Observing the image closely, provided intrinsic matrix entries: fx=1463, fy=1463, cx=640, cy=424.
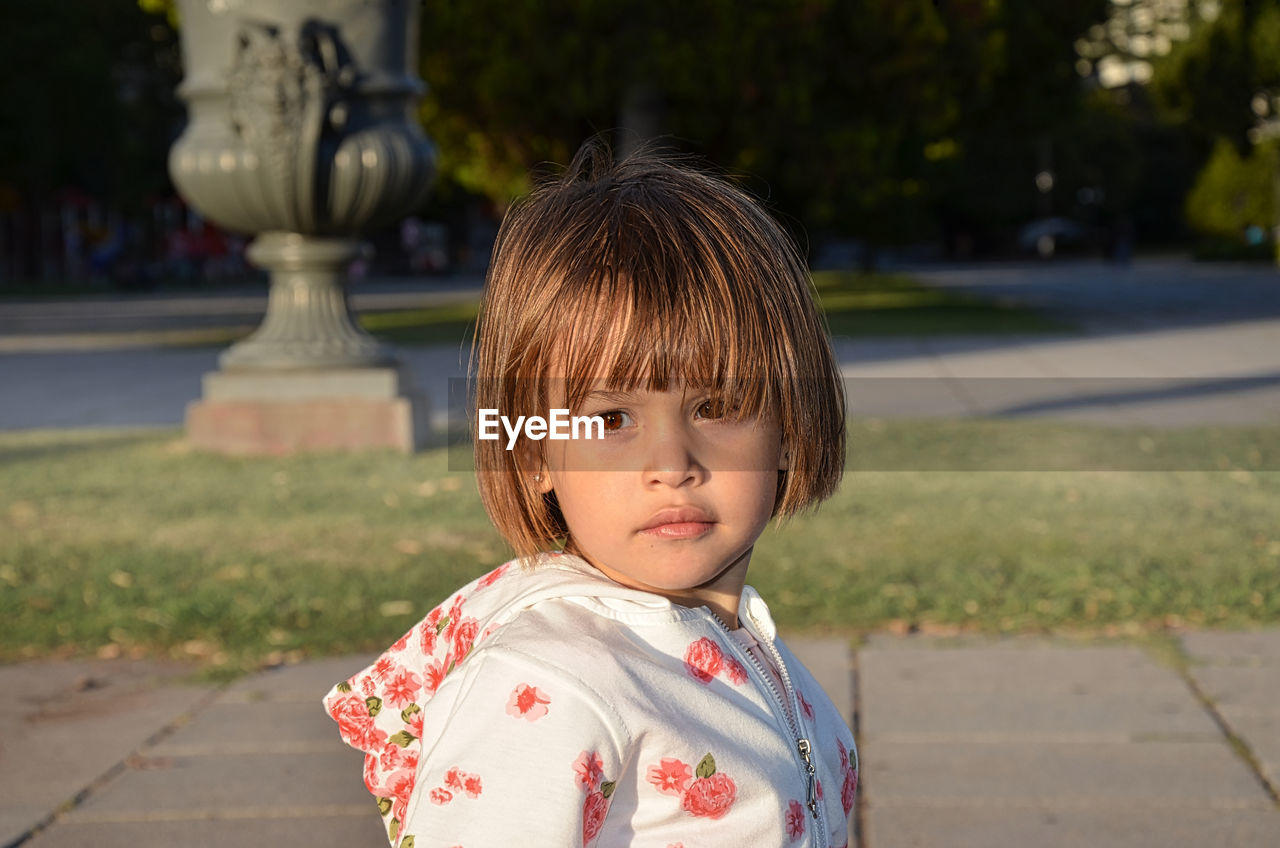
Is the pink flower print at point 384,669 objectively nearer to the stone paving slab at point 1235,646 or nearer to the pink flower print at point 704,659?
the pink flower print at point 704,659

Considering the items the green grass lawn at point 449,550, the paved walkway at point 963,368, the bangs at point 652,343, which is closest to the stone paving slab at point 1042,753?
the green grass lawn at point 449,550

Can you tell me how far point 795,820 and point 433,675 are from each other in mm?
432

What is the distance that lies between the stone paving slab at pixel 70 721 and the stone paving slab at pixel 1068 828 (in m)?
1.72

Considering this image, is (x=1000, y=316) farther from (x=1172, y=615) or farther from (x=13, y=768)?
(x=13, y=768)

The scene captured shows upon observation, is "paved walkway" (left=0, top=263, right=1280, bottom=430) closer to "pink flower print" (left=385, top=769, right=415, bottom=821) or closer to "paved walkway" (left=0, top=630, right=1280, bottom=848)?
"paved walkway" (left=0, top=630, right=1280, bottom=848)

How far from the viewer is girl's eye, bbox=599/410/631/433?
1.43 m

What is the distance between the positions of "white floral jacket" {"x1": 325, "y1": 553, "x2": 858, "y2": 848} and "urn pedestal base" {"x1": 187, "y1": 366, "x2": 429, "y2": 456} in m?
5.97

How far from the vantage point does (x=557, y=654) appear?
4.36 feet

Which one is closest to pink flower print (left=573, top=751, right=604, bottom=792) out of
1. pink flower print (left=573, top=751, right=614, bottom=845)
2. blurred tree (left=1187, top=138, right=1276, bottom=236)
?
pink flower print (left=573, top=751, right=614, bottom=845)

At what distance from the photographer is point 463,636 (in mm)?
1550

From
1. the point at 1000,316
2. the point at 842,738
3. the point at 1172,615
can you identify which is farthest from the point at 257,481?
the point at 1000,316

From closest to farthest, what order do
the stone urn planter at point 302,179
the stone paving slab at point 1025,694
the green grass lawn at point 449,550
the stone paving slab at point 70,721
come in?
the stone paving slab at point 70,721 < the stone paving slab at point 1025,694 < the green grass lawn at point 449,550 < the stone urn planter at point 302,179

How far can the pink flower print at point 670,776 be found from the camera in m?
1.35

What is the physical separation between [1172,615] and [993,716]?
1143 millimetres
